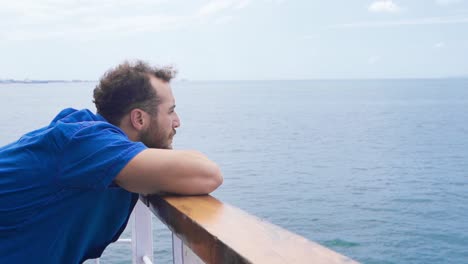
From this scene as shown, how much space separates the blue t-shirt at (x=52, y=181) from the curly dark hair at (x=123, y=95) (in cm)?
25

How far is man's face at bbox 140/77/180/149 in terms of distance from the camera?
176cm

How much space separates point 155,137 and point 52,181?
1.35 ft

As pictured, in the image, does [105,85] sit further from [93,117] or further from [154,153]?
[154,153]

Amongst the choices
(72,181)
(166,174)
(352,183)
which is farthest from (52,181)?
(352,183)

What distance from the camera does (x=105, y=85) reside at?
174 cm

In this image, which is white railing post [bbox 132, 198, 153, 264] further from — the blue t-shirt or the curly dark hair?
the blue t-shirt

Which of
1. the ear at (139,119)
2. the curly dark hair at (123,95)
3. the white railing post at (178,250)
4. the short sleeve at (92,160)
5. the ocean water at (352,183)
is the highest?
the curly dark hair at (123,95)

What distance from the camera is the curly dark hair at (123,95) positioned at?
174 cm

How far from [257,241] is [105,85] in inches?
37.6

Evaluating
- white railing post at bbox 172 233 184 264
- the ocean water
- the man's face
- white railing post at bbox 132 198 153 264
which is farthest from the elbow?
the ocean water

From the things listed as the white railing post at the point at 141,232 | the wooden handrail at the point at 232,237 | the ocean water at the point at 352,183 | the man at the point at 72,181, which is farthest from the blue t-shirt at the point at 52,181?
the ocean water at the point at 352,183

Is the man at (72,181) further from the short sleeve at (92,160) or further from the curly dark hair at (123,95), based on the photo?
the curly dark hair at (123,95)

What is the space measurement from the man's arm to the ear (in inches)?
9.8

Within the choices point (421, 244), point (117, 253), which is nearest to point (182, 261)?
point (117, 253)
